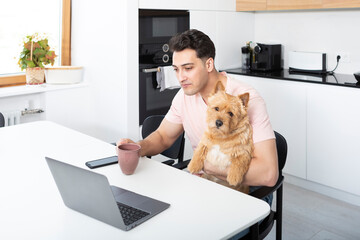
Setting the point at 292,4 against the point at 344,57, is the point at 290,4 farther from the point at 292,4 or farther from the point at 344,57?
the point at 344,57

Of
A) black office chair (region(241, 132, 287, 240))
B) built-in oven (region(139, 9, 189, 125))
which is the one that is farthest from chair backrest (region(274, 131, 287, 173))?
built-in oven (region(139, 9, 189, 125))

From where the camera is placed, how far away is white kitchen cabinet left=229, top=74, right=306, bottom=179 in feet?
11.2

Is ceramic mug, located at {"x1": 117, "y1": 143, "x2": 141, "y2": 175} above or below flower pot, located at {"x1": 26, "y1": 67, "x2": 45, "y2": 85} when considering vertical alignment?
below

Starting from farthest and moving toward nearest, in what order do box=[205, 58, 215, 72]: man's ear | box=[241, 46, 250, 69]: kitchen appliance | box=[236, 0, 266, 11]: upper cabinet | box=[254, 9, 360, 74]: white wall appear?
box=[241, 46, 250, 69]: kitchen appliance, box=[236, 0, 266, 11]: upper cabinet, box=[254, 9, 360, 74]: white wall, box=[205, 58, 215, 72]: man's ear

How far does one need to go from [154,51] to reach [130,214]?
223 centimetres

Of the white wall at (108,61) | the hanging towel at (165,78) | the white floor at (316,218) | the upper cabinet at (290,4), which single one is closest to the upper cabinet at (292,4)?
the upper cabinet at (290,4)

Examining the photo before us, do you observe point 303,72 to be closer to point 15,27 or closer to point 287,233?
point 287,233

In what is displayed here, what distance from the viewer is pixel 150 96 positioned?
3.47 metres

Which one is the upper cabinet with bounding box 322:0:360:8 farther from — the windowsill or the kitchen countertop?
the windowsill

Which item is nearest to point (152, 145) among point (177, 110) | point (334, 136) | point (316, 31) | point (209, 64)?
point (177, 110)

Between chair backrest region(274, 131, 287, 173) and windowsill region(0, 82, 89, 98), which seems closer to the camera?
chair backrest region(274, 131, 287, 173)

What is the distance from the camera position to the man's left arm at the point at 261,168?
171 centimetres

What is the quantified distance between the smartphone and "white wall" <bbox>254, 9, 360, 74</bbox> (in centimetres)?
249

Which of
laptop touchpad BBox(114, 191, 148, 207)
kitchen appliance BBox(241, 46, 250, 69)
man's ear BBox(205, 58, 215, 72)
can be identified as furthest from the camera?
kitchen appliance BBox(241, 46, 250, 69)
